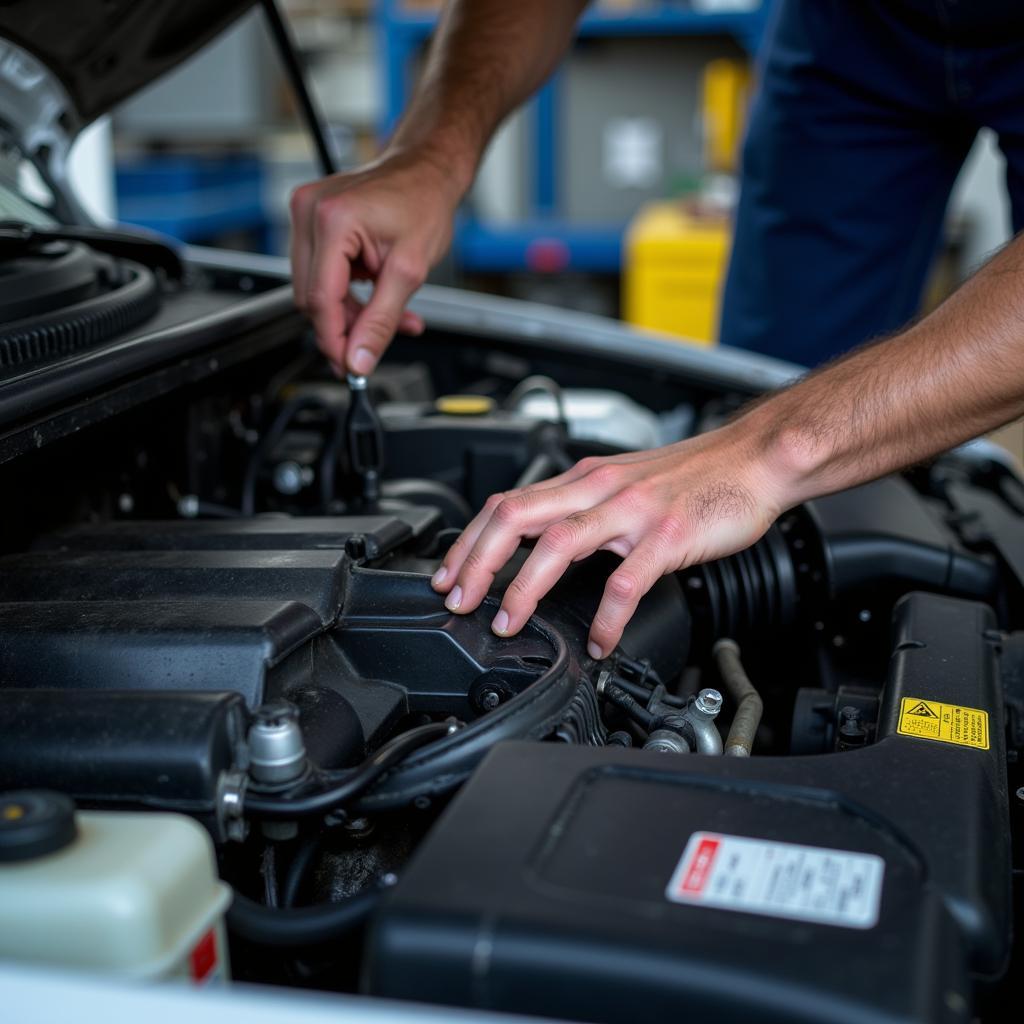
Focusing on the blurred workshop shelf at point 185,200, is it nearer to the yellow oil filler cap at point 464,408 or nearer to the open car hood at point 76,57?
the open car hood at point 76,57

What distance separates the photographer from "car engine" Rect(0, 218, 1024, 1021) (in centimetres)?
55

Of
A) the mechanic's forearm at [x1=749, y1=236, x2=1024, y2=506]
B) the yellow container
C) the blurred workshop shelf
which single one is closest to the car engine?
the mechanic's forearm at [x1=749, y1=236, x2=1024, y2=506]

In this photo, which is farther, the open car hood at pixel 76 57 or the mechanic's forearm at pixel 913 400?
the open car hood at pixel 76 57

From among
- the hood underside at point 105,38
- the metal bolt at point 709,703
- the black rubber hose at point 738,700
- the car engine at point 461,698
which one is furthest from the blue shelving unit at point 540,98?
the metal bolt at point 709,703

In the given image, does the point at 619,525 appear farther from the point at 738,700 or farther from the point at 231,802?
the point at 231,802

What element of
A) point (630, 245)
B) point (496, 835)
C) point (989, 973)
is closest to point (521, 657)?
point (496, 835)

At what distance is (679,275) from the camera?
3.85 m

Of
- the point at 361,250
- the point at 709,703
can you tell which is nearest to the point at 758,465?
the point at 709,703

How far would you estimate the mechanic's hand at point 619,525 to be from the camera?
0.84 meters

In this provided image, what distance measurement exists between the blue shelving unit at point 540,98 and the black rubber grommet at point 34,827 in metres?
4.10

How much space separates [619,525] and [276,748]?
0.94ft

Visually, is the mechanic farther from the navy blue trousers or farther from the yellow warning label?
the navy blue trousers

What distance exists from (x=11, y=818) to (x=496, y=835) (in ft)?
0.72

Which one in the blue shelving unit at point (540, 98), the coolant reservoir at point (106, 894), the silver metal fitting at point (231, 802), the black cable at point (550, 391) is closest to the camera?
the coolant reservoir at point (106, 894)
